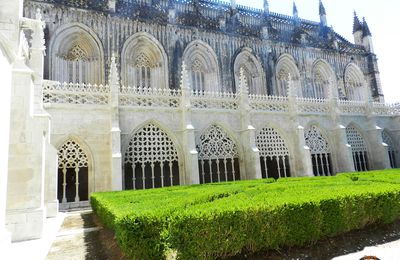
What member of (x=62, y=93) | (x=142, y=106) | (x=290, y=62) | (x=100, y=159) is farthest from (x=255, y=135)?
(x=290, y=62)

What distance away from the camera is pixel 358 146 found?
20422 millimetres

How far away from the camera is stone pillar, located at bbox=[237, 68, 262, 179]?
15.5m

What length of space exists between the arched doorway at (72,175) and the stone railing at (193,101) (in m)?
2.31

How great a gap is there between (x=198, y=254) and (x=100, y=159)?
10.1 metres

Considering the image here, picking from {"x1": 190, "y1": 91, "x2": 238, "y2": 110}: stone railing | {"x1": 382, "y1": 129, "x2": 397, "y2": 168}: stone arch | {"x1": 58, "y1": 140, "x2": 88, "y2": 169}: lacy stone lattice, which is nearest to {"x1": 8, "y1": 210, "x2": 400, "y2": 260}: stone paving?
{"x1": 58, "y1": 140, "x2": 88, "y2": 169}: lacy stone lattice

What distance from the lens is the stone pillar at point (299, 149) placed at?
17.2 metres

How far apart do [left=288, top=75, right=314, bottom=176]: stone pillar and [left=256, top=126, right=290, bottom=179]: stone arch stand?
57 centimetres

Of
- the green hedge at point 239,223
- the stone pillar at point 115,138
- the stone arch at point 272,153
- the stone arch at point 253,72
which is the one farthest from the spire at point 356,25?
the green hedge at point 239,223

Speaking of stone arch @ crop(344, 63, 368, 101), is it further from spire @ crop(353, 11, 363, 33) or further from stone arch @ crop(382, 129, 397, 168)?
stone arch @ crop(382, 129, 397, 168)

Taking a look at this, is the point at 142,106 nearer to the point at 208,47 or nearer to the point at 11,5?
the point at 11,5

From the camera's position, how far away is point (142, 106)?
14391 mm

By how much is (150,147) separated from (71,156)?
12.5 ft

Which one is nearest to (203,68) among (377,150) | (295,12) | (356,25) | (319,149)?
(319,149)

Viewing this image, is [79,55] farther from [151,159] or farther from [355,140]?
[355,140]
